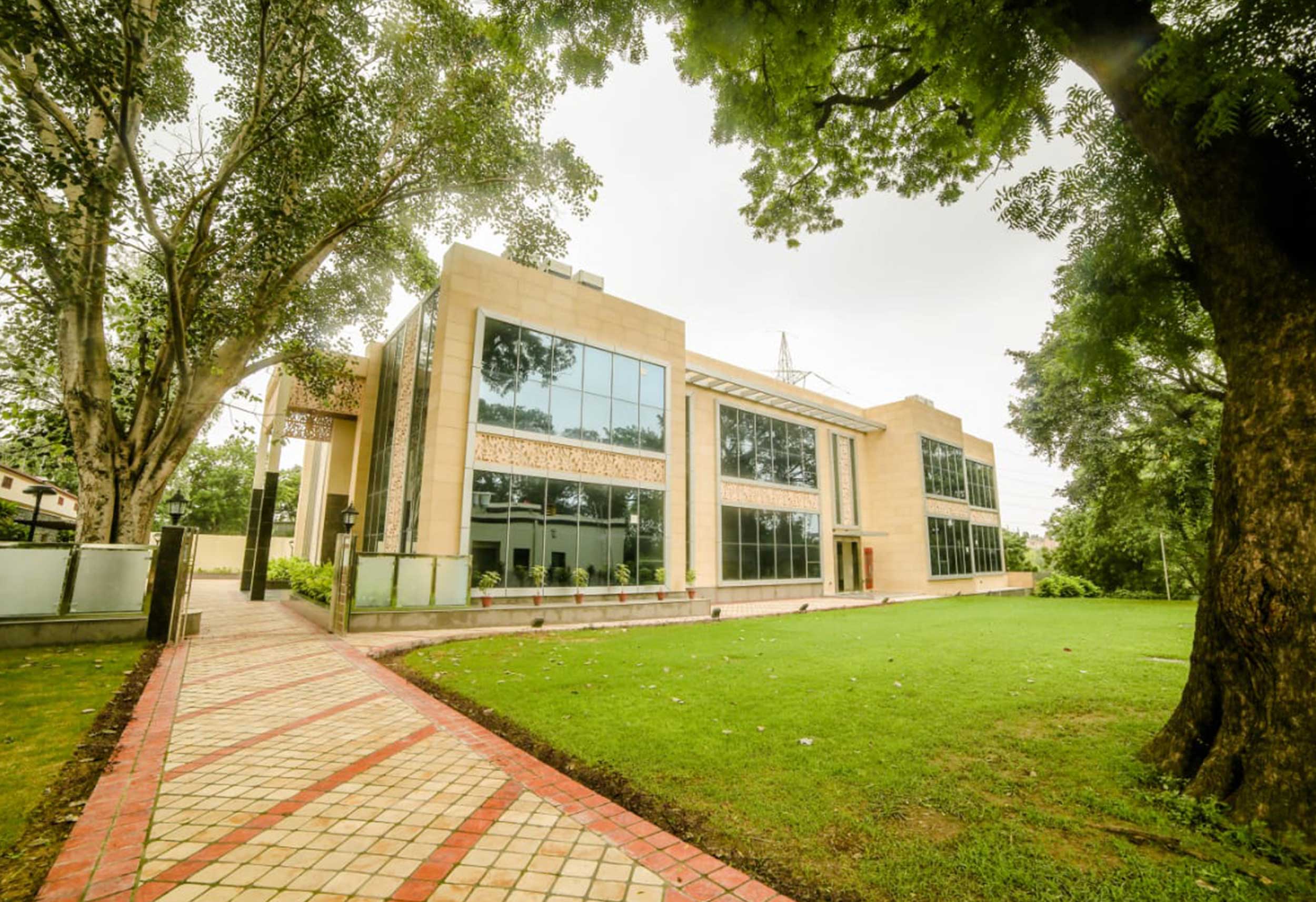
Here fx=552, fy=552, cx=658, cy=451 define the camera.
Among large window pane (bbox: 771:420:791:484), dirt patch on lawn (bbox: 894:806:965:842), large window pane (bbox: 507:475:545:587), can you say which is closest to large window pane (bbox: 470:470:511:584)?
large window pane (bbox: 507:475:545:587)

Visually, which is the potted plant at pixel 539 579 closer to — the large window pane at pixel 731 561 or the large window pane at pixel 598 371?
the large window pane at pixel 598 371

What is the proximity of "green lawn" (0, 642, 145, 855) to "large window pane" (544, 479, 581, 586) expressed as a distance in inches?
329

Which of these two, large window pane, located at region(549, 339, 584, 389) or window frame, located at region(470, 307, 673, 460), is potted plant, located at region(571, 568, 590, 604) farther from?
large window pane, located at region(549, 339, 584, 389)

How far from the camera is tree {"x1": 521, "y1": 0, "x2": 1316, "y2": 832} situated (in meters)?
2.78

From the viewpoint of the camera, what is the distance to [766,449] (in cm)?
2362

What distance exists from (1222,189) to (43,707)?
34.5 ft

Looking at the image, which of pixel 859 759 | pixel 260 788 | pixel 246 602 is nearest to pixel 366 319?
pixel 246 602

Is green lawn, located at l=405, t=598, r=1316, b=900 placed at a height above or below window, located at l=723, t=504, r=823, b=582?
below

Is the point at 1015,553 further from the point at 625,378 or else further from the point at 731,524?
the point at 625,378

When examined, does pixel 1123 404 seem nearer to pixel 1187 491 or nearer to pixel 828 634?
pixel 1187 491

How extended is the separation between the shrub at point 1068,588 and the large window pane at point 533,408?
87.8 feet

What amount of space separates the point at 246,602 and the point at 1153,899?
2208cm

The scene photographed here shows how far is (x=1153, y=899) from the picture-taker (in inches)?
94.2

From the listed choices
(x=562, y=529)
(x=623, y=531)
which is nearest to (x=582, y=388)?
(x=562, y=529)
